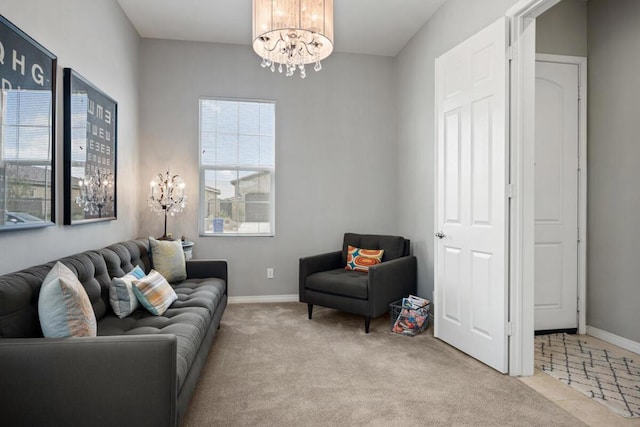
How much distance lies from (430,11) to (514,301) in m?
2.69

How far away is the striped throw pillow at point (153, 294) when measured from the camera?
2447 millimetres

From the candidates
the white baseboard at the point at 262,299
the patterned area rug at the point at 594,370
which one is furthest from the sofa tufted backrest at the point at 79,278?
the patterned area rug at the point at 594,370

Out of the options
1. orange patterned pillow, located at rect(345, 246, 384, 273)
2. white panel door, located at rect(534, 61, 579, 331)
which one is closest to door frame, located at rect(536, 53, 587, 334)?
white panel door, located at rect(534, 61, 579, 331)

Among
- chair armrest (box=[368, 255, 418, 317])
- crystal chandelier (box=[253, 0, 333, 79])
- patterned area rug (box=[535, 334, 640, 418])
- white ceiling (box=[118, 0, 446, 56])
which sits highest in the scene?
white ceiling (box=[118, 0, 446, 56])

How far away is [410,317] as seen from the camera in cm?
346

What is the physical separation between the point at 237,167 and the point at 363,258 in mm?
1736

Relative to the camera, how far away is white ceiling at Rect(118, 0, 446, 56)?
3.57 m

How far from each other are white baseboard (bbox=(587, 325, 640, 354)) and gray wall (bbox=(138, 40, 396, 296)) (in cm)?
217

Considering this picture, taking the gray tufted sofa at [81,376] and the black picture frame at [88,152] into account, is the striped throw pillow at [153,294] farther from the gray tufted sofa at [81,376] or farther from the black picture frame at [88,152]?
the gray tufted sofa at [81,376]

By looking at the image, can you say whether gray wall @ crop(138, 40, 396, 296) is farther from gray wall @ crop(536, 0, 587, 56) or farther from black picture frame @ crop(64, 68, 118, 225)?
gray wall @ crop(536, 0, 587, 56)

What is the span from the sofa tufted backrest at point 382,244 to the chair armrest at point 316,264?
11cm

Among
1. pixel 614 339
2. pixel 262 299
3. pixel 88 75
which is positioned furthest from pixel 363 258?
pixel 88 75

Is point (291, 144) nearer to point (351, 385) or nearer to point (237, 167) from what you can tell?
point (237, 167)

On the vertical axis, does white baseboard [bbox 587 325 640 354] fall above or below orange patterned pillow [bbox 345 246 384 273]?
below
